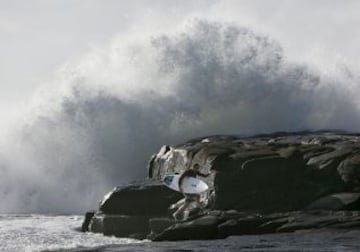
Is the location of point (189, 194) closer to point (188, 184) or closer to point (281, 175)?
point (188, 184)

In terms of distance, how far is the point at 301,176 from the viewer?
26.2m

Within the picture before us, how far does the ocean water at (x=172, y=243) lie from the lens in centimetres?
1959

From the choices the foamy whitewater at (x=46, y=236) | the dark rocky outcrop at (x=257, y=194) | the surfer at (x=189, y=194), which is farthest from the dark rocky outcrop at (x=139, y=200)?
the foamy whitewater at (x=46, y=236)

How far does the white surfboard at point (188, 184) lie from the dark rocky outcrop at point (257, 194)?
314 millimetres

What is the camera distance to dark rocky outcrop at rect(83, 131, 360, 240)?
23.6 meters

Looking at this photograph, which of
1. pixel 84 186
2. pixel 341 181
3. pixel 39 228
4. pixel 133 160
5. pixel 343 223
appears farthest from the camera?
pixel 133 160

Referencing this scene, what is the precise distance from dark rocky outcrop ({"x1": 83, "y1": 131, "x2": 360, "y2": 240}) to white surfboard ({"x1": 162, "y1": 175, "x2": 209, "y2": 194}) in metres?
0.31

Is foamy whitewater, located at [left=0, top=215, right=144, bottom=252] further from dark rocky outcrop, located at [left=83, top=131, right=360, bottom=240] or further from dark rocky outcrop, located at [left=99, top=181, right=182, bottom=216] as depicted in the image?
dark rocky outcrop, located at [left=99, top=181, right=182, bottom=216]

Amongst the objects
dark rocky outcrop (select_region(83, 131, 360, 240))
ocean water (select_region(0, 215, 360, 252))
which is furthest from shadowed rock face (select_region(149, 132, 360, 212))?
ocean water (select_region(0, 215, 360, 252))

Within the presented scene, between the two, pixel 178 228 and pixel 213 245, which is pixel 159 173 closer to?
pixel 178 228

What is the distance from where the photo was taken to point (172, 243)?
22.0m

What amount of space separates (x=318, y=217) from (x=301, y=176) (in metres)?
2.82

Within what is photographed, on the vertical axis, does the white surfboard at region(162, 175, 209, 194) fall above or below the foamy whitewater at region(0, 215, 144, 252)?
above

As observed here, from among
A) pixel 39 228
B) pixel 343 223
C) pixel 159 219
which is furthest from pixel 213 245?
pixel 39 228
